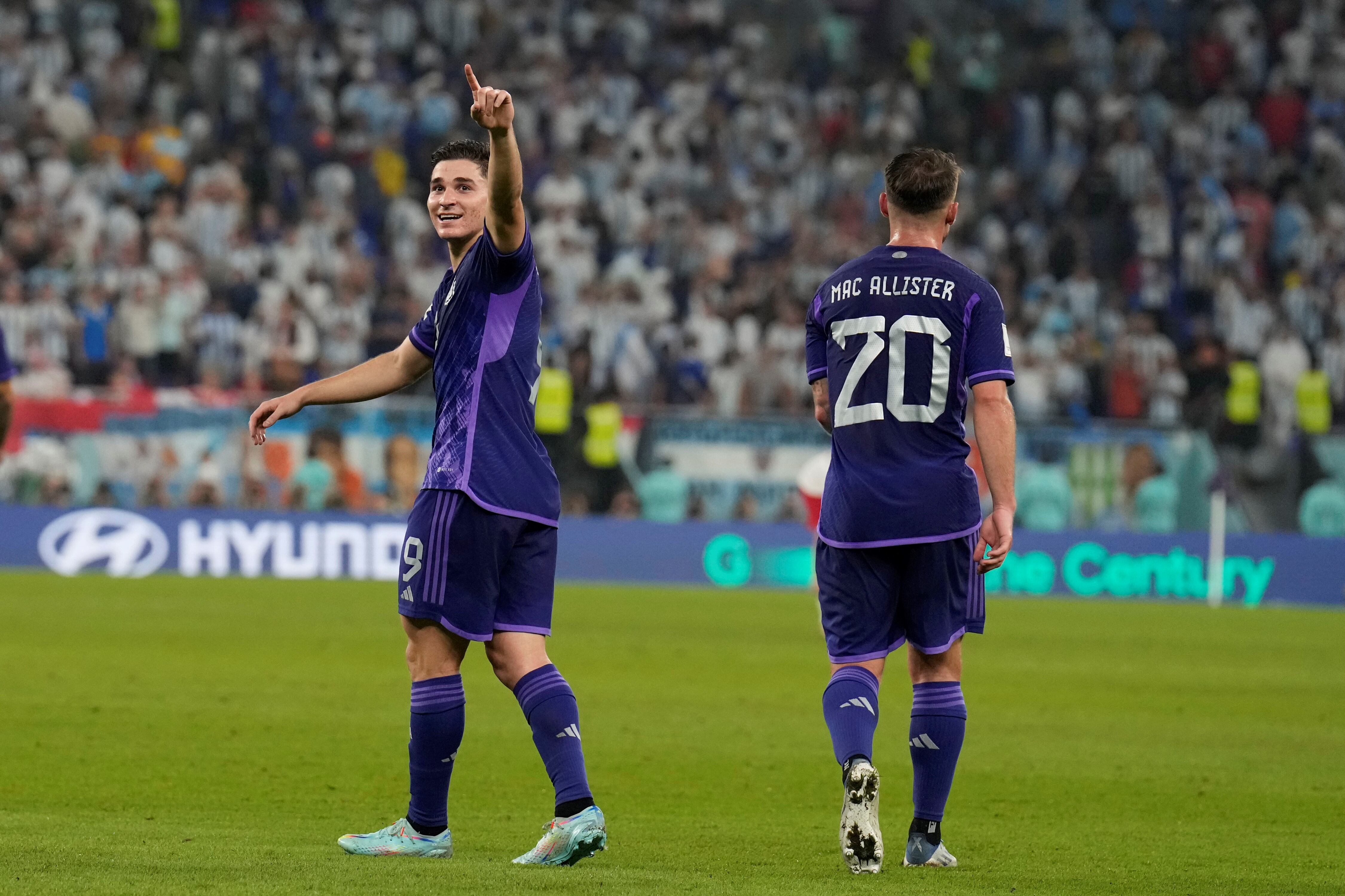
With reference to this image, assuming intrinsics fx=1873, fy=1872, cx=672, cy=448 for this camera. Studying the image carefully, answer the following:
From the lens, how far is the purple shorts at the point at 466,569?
540 cm

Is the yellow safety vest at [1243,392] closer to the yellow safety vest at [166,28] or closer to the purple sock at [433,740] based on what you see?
the yellow safety vest at [166,28]

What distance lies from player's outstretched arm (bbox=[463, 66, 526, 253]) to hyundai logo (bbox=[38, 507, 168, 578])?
14240 mm

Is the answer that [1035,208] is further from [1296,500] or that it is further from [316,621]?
[316,621]

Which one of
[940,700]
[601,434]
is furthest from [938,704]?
[601,434]

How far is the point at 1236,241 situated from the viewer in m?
25.0

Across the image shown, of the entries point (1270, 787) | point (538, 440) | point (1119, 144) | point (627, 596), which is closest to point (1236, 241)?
point (1119, 144)

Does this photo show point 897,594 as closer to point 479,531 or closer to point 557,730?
point 557,730

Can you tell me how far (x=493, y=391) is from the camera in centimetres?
550

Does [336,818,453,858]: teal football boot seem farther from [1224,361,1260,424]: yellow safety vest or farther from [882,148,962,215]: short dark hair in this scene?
[1224,361,1260,424]: yellow safety vest

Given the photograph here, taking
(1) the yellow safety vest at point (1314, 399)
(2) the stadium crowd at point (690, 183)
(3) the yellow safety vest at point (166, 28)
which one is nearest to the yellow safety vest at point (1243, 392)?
(2) the stadium crowd at point (690, 183)

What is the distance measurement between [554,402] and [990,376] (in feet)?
47.9

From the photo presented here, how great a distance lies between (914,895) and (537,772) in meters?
3.32

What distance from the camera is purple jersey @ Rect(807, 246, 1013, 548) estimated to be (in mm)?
5445

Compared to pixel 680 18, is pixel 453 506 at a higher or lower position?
lower
